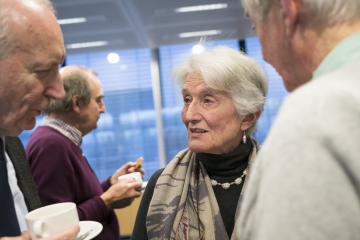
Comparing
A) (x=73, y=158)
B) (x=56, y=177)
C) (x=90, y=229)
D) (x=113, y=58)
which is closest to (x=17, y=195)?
(x=90, y=229)

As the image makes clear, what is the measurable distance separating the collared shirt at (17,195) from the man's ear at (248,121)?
829 millimetres

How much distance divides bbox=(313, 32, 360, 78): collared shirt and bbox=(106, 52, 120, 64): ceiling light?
5.33 m

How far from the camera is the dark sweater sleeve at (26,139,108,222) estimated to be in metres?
1.57

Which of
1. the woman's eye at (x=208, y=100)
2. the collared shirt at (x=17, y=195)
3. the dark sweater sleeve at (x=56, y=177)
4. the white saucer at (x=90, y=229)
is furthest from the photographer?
the dark sweater sleeve at (x=56, y=177)

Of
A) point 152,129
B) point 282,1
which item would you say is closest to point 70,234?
point 282,1

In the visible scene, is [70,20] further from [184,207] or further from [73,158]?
[184,207]

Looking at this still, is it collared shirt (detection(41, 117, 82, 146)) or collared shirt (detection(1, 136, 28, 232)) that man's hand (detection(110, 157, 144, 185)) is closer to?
collared shirt (detection(41, 117, 82, 146))

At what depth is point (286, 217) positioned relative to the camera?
0.38m

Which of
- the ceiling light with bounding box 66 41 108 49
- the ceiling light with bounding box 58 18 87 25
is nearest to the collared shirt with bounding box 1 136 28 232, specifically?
the ceiling light with bounding box 58 18 87 25

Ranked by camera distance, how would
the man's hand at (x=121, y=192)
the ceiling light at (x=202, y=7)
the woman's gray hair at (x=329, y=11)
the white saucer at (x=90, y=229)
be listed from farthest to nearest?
the ceiling light at (x=202, y=7) < the man's hand at (x=121, y=192) < the white saucer at (x=90, y=229) < the woman's gray hair at (x=329, y=11)

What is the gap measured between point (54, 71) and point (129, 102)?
4726 millimetres

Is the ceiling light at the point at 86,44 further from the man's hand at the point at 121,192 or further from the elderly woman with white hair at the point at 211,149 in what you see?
the elderly woman with white hair at the point at 211,149

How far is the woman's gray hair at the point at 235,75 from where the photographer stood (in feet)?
4.45

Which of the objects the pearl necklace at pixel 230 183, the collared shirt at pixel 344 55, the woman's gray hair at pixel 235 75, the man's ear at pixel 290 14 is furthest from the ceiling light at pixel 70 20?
the collared shirt at pixel 344 55
